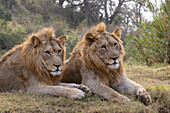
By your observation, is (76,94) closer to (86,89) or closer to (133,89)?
(86,89)

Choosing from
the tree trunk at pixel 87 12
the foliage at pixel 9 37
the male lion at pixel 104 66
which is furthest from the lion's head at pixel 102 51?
the tree trunk at pixel 87 12

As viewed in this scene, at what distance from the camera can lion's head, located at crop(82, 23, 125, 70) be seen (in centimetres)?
400

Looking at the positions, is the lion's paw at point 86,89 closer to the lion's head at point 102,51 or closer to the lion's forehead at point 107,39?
the lion's head at point 102,51

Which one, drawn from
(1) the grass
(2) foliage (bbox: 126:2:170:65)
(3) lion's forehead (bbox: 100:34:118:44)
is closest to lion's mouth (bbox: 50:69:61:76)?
(1) the grass

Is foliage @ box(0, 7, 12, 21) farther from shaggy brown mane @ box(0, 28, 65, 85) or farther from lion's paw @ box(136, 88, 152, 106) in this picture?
lion's paw @ box(136, 88, 152, 106)

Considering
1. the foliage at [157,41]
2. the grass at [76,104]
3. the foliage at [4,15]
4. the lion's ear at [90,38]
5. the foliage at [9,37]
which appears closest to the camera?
the grass at [76,104]

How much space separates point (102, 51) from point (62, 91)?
1.04m

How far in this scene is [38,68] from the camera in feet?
13.4

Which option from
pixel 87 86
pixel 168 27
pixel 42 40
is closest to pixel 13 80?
pixel 42 40

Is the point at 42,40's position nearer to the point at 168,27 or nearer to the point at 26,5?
the point at 168,27

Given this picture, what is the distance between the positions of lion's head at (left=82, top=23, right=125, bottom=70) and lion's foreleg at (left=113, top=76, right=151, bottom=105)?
1.61ft

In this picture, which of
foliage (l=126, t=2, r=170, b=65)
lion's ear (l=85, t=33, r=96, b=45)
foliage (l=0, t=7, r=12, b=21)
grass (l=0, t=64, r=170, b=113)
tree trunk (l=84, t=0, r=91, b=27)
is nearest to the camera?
grass (l=0, t=64, r=170, b=113)

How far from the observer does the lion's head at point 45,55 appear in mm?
3953

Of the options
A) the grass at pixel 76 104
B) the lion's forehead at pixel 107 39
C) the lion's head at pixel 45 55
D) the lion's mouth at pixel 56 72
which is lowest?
the grass at pixel 76 104
